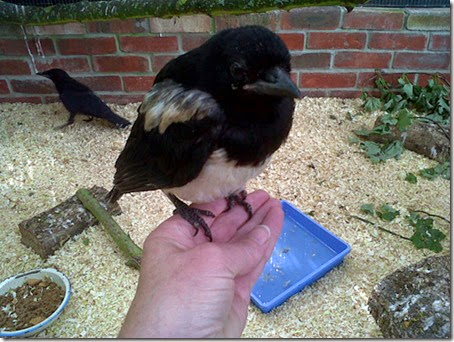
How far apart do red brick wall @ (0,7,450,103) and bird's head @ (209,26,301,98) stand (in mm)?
1952

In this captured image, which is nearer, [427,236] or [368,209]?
[427,236]

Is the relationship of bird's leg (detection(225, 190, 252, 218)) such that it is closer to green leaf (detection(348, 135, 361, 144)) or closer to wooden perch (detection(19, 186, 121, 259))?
wooden perch (detection(19, 186, 121, 259))

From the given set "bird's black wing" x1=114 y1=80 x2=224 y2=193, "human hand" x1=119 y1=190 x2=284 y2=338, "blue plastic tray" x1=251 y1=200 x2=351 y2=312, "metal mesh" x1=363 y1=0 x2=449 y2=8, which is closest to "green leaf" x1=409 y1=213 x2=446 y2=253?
"blue plastic tray" x1=251 y1=200 x2=351 y2=312

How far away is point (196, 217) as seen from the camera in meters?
1.72

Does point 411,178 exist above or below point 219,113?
below

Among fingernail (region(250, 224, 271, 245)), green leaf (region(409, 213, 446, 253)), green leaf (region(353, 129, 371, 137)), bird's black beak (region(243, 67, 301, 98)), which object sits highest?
bird's black beak (region(243, 67, 301, 98))

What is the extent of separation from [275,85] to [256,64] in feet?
0.27

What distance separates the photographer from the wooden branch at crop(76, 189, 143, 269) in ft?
7.25

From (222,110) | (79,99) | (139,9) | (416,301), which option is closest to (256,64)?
(222,110)

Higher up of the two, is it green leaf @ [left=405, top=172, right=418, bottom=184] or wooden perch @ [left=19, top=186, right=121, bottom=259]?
wooden perch @ [left=19, top=186, right=121, bottom=259]

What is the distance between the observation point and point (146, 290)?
4.21 ft

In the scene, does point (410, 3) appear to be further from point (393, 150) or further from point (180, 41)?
point (180, 41)

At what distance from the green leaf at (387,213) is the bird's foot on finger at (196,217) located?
1.22 meters

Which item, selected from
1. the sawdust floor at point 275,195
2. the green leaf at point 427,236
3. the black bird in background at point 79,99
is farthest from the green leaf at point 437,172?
the black bird in background at point 79,99
